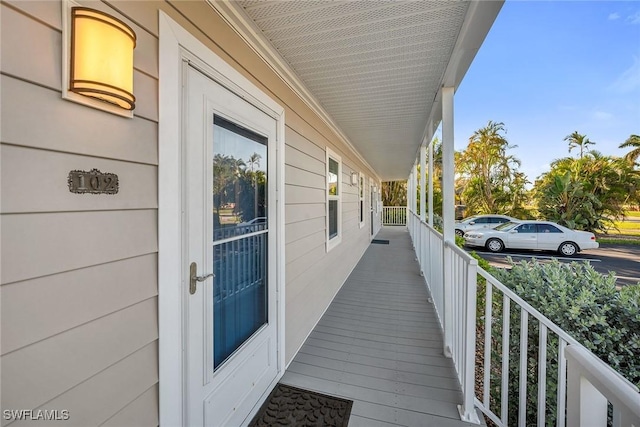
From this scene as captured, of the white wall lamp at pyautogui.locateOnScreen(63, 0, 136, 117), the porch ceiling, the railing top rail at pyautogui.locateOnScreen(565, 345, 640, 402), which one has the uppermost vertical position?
the porch ceiling

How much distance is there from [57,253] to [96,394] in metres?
0.50

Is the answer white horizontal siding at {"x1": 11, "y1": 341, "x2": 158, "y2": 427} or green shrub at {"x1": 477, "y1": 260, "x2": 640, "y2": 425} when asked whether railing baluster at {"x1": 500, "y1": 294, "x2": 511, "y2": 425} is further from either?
white horizontal siding at {"x1": 11, "y1": 341, "x2": 158, "y2": 427}

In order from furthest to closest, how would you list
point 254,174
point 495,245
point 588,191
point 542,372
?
1. point 495,245
2. point 588,191
3. point 254,174
4. point 542,372

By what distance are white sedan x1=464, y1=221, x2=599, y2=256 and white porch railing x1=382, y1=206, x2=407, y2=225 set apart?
22.1 ft

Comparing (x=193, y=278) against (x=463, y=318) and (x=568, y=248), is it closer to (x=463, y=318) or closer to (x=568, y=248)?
(x=463, y=318)

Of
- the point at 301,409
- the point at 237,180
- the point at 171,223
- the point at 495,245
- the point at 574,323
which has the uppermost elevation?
the point at 237,180

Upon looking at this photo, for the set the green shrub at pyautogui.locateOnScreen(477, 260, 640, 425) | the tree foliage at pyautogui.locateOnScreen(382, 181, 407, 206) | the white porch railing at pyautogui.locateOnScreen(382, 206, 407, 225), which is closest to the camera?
the green shrub at pyautogui.locateOnScreen(477, 260, 640, 425)

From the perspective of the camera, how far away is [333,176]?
4297mm

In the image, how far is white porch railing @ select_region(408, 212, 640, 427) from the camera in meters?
0.78

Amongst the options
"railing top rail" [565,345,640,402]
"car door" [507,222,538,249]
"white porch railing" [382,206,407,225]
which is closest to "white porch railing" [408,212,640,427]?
"railing top rail" [565,345,640,402]

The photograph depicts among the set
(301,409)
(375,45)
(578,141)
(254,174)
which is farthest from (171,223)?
(578,141)

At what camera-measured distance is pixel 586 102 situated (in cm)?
493

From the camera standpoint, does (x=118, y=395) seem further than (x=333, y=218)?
No

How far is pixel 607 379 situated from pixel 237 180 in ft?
5.83
